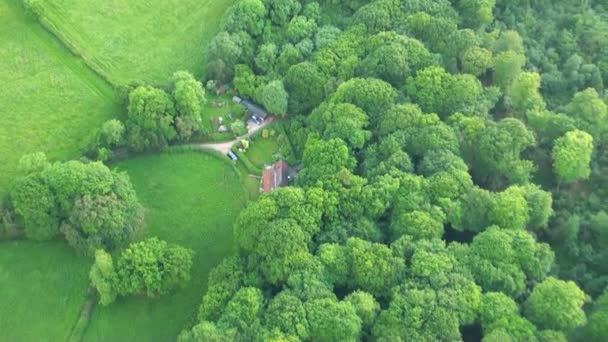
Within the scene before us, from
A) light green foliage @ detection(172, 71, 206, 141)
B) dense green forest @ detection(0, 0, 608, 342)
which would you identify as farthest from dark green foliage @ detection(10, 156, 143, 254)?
light green foliage @ detection(172, 71, 206, 141)

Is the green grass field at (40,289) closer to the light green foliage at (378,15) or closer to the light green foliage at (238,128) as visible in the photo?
the light green foliage at (238,128)

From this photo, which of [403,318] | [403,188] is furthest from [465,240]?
[403,318]

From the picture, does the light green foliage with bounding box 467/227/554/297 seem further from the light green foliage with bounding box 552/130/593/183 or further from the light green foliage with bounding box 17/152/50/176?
the light green foliage with bounding box 17/152/50/176

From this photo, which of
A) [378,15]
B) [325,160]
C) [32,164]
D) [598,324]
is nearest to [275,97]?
[325,160]

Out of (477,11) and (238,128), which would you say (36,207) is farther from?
(477,11)

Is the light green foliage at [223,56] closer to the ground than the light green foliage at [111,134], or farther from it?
farther from it

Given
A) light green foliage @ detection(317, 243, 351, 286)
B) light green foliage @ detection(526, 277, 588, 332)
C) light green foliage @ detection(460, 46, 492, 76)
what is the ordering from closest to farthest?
1. light green foliage @ detection(526, 277, 588, 332)
2. light green foliage @ detection(317, 243, 351, 286)
3. light green foliage @ detection(460, 46, 492, 76)

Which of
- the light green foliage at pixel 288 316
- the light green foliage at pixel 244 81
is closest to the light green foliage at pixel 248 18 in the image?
the light green foliage at pixel 244 81
